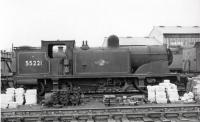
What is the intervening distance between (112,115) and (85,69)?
14.8 feet

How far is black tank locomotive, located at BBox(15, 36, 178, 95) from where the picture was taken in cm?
1355

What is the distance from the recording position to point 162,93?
12.1 metres

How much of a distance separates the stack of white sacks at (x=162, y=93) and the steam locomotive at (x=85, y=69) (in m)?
1.35

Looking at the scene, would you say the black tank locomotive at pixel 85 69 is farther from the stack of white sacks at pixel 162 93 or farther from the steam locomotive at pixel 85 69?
the stack of white sacks at pixel 162 93

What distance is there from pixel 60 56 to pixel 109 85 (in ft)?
8.91

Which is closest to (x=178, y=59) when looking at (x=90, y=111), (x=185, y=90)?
(x=185, y=90)

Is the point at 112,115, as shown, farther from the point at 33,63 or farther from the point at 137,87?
the point at 33,63

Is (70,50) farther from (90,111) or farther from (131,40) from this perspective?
(131,40)

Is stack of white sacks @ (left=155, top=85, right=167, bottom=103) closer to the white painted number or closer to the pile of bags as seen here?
the pile of bags

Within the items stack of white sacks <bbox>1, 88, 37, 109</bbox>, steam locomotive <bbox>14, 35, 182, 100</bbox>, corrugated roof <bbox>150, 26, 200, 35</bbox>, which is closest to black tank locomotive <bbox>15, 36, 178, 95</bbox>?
steam locomotive <bbox>14, 35, 182, 100</bbox>

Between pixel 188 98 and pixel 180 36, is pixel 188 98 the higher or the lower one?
the lower one

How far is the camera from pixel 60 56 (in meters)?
13.7

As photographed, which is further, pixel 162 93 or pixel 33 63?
pixel 33 63

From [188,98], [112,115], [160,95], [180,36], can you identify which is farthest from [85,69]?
[180,36]
